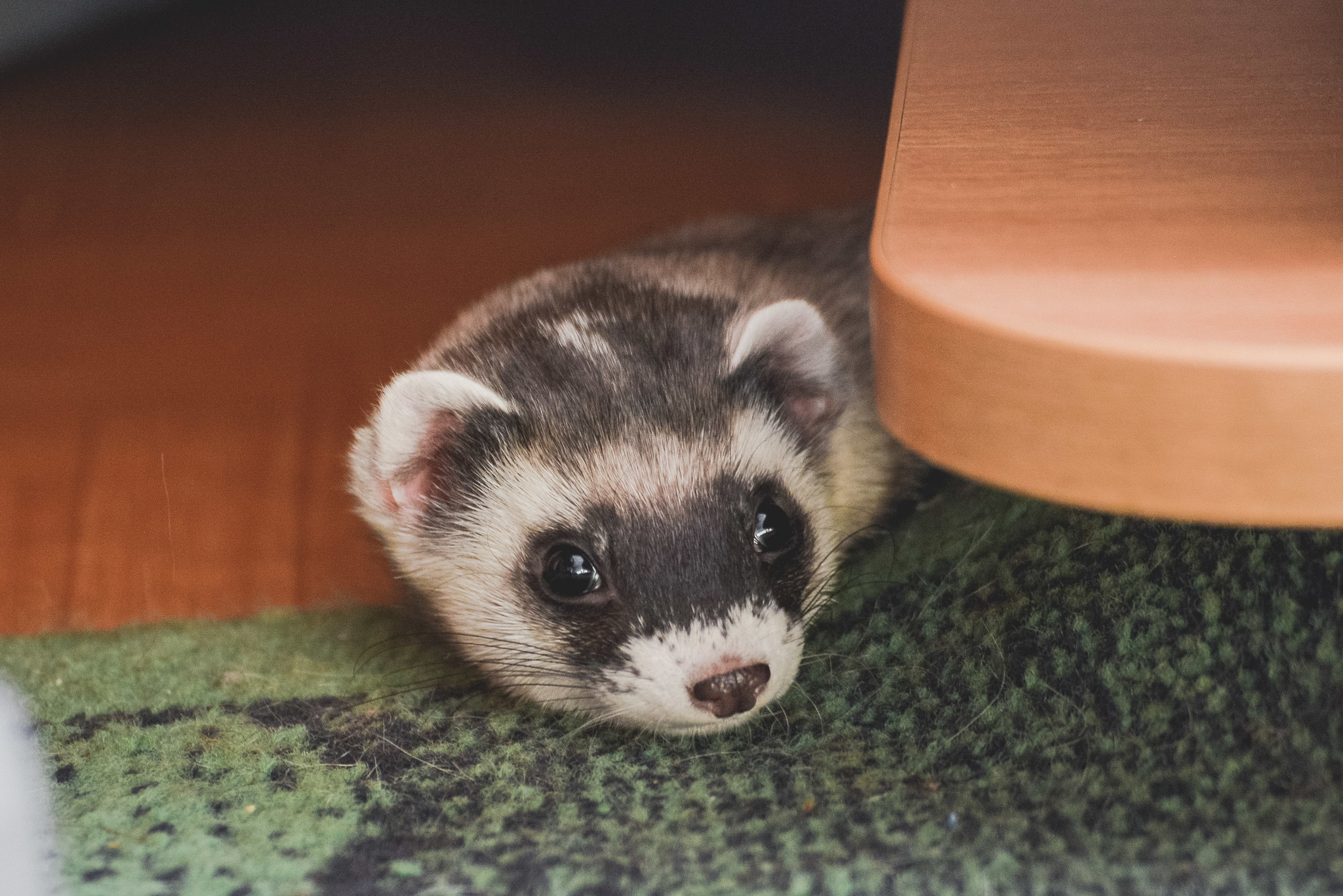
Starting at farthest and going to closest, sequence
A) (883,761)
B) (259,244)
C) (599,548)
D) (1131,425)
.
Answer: (259,244), (599,548), (883,761), (1131,425)

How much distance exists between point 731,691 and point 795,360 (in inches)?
16.1

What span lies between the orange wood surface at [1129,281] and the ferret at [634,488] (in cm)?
34

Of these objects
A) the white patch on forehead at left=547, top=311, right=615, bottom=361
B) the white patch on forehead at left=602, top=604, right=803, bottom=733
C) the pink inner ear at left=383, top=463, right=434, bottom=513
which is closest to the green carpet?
the white patch on forehead at left=602, top=604, right=803, bottom=733

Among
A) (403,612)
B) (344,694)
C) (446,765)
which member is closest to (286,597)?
(403,612)

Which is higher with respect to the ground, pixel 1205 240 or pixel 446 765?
pixel 1205 240

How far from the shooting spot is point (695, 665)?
107cm

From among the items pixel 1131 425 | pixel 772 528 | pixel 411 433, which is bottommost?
pixel 772 528

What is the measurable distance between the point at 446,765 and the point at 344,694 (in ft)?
0.61

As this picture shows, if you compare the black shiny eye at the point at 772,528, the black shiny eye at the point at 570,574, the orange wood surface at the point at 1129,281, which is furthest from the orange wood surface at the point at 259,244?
the orange wood surface at the point at 1129,281

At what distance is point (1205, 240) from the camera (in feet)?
2.56

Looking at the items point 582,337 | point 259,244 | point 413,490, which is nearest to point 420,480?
point 413,490

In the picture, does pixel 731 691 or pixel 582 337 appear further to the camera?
pixel 582 337

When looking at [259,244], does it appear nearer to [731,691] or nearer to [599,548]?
[599,548]

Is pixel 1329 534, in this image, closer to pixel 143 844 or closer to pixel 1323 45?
pixel 1323 45
